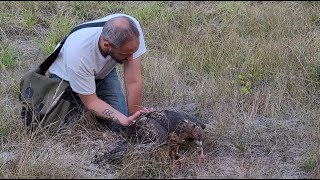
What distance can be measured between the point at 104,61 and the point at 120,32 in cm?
41

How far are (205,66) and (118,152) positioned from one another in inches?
74.6

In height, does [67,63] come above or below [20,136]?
above

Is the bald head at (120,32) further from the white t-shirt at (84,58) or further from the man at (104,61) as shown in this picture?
the white t-shirt at (84,58)

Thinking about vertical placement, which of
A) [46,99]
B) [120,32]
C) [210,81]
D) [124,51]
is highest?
[120,32]

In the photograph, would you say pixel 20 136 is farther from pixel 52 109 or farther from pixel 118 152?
pixel 118 152

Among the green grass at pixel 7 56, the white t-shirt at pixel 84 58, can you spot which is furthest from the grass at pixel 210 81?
the white t-shirt at pixel 84 58

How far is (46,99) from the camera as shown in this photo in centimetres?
421

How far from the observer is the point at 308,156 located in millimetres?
3789

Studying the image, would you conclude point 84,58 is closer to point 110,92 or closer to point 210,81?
point 110,92

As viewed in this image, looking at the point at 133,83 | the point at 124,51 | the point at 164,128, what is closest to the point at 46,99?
the point at 133,83

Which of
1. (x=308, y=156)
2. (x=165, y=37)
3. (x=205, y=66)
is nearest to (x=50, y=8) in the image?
(x=165, y=37)

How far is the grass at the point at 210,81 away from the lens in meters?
3.66

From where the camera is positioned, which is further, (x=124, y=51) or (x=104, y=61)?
(x=104, y=61)

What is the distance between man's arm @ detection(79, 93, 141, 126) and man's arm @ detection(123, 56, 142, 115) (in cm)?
23
